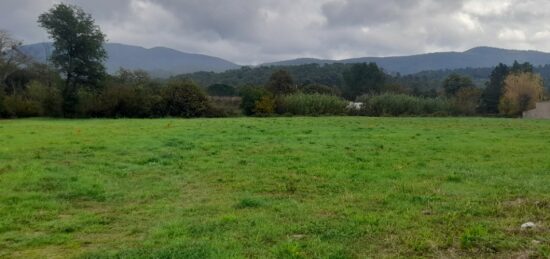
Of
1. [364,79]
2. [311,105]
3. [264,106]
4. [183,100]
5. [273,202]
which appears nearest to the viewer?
[273,202]

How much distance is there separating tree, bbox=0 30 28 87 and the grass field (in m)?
45.8

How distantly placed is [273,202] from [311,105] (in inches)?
1739

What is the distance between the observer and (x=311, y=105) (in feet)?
171

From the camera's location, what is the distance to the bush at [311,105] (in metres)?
51.8

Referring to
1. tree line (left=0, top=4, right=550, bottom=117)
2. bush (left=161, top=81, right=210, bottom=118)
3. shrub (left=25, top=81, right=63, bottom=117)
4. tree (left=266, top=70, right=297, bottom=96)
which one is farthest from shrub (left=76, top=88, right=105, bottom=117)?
tree (left=266, top=70, right=297, bottom=96)

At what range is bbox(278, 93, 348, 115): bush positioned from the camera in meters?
51.8

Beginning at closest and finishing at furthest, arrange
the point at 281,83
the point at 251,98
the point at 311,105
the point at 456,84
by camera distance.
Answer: the point at 311,105 → the point at 251,98 → the point at 281,83 → the point at 456,84

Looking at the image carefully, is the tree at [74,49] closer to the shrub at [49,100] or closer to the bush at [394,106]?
the shrub at [49,100]

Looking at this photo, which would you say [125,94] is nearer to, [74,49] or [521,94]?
[74,49]

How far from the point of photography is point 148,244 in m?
5.82

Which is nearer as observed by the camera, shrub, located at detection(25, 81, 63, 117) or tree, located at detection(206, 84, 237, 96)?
shrub, located at detection(25, 81, 63, 117)

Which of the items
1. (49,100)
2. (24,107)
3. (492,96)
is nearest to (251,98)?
(49,100)

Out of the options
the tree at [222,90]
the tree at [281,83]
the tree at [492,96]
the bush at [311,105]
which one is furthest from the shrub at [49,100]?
the tree at [492,96]

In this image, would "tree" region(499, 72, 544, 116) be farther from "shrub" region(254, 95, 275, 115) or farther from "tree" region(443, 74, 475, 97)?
"shrub" region(254, 95, 275, 115)
